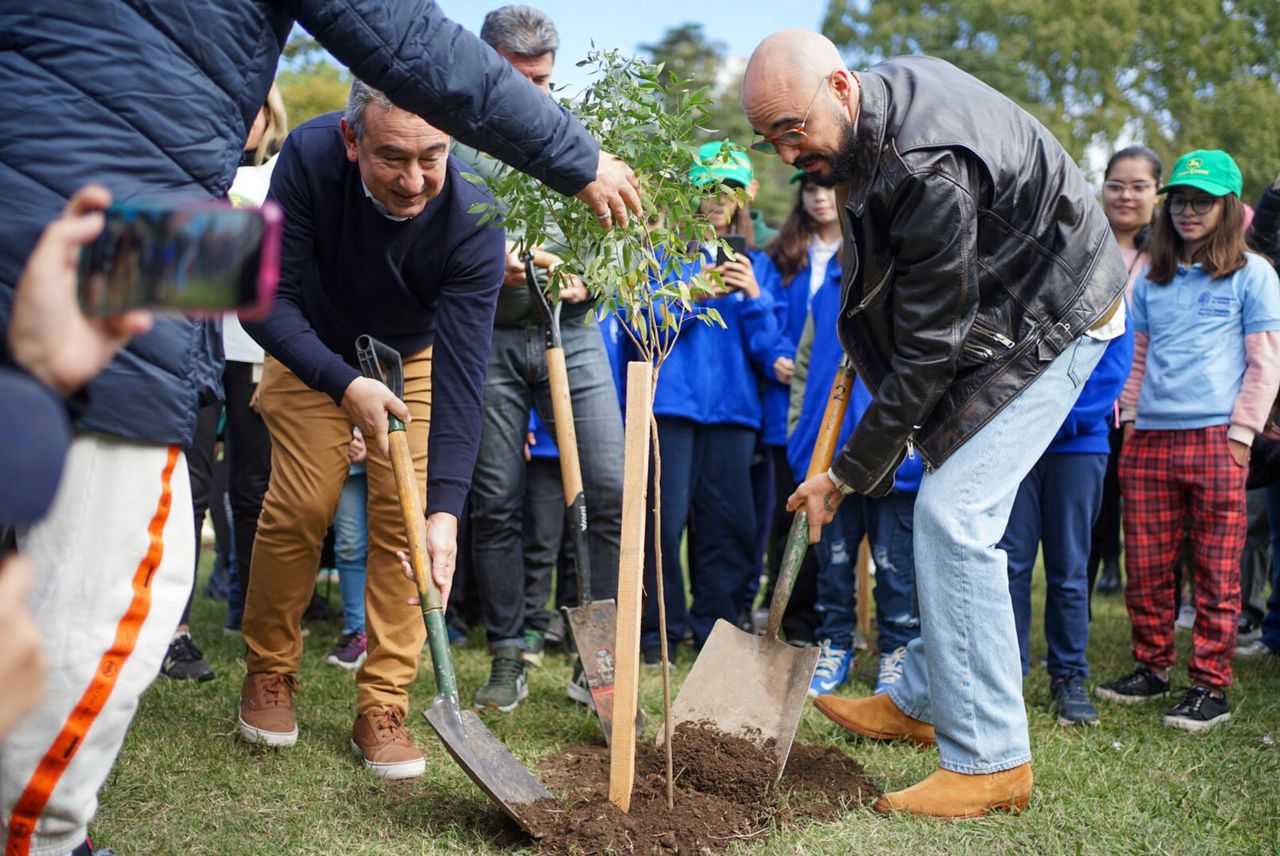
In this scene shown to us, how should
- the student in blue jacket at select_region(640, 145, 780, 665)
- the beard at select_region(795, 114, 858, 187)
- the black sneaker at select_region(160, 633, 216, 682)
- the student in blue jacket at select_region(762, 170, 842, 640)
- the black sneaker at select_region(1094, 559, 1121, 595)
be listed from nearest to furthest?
the beard at select_region(795, 114, 858, 187), the black sneaker at select_region(160, 633, 216, 682), the student in blue jacket at select_region(640, 145, 780, 665), the student in blue jacket at select_region(762, 170, 842, 640), the black sneaker at select_region(1094, 559, 1121, 595)

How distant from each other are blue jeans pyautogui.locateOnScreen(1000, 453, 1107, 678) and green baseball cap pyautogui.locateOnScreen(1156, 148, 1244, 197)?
115 cm

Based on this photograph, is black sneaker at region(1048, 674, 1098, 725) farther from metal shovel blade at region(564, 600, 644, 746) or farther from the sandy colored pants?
the sandy colored pants

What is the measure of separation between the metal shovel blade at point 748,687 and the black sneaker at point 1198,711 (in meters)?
1.62

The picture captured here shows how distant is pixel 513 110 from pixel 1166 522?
3509mm

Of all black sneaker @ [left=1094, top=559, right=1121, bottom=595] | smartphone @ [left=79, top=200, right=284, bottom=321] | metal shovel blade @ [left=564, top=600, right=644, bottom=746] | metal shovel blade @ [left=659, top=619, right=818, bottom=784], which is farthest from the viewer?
black sneaker @ [left=1094, top=559, right=1121, bottom=595]

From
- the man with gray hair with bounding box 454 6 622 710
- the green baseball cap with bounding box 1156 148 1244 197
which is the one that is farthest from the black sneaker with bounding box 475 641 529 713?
the green baseball cap with bounding box 1156 148 1244 197

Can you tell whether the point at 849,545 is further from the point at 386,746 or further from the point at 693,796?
the point at 386,746

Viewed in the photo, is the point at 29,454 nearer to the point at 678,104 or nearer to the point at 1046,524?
the point at 678,104

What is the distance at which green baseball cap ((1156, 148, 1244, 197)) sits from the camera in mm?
4684

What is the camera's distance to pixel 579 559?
407 cm

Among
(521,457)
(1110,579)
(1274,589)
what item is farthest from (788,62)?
(1110,579)

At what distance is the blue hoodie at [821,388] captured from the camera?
5.04 m

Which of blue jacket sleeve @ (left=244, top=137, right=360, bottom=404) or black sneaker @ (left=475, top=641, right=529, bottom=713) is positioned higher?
blue jacket sleeve @ (left=244, top=137, right=360, bottom=404)

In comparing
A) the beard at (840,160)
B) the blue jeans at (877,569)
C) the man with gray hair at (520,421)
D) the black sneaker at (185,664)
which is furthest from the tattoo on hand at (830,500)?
the black sneaker at (185,664)
